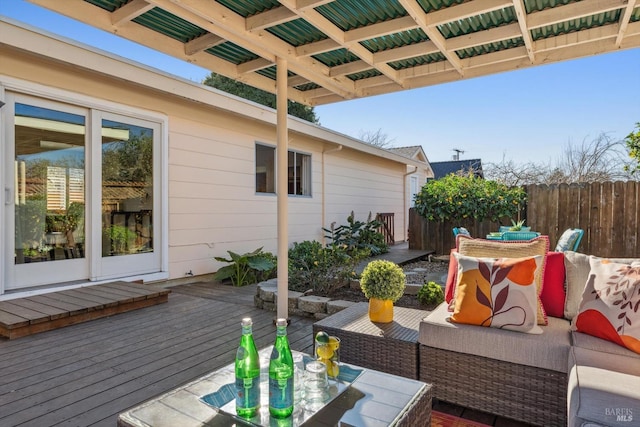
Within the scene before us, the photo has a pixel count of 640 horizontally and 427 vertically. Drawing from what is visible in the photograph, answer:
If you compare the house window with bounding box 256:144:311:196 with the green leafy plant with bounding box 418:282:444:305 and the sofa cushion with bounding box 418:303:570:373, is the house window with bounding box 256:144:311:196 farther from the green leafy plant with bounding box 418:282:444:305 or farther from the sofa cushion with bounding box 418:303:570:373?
the sofa cushion with bounding box 418:303:570:373

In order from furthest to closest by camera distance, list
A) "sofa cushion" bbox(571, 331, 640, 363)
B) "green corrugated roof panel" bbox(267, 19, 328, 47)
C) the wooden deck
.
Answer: "green corrugated roof panel" bbox(267, 19, 328, 47) → the wooden deck → "sofa cushion" bbox(571, 331, 640, 363)

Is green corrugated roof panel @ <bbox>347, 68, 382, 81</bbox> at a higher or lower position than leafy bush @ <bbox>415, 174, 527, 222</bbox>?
higher

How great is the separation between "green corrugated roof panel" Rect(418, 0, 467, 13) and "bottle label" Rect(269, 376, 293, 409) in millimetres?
2656

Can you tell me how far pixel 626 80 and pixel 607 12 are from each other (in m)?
13.8

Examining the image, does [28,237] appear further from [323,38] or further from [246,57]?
[323,38]

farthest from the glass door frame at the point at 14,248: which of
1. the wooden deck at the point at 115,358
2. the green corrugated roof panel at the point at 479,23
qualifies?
the green corrugated roof panel at the point at 479,23

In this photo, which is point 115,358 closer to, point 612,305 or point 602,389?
point 602,389

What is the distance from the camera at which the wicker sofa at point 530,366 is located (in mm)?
1605

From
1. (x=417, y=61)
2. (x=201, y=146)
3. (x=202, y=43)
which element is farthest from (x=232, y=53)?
(x=201, y=146)

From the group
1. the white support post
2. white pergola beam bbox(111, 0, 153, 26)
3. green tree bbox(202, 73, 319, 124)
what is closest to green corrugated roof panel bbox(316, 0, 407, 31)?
the white support post

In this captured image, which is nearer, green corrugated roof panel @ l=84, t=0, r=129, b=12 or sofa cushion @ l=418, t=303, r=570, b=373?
sofa cushion @ l=418, t=303, r=570, b=373

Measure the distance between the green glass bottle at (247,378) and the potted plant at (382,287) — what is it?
1.26m

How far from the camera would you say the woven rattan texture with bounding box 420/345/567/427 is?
1889mm

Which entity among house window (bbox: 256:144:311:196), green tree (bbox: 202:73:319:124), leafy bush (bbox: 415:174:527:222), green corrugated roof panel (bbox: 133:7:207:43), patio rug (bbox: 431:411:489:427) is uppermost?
green tree (bbox: 202:73:319:124)
